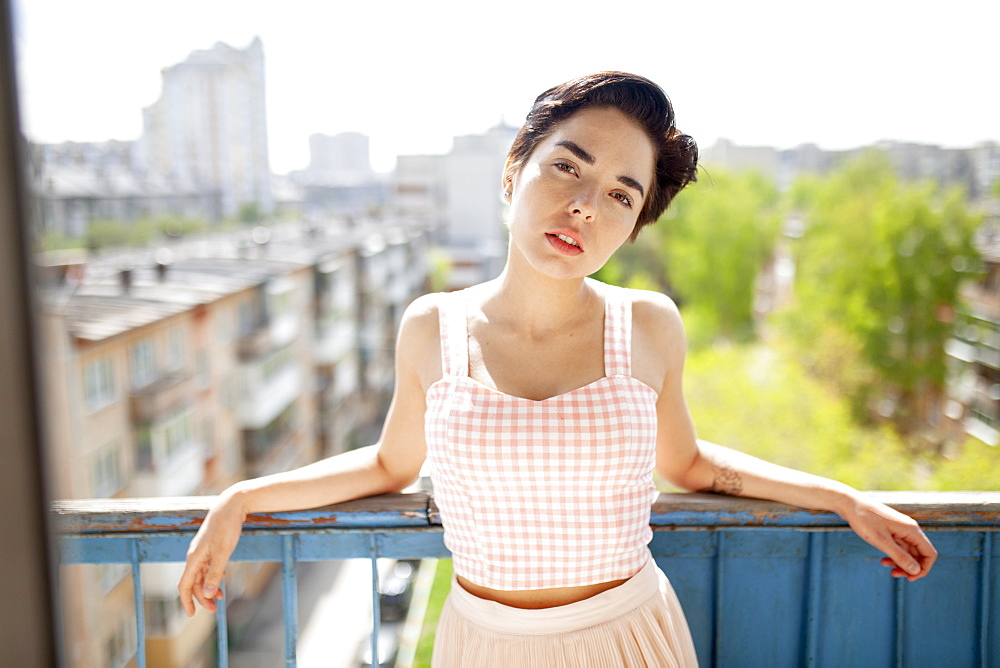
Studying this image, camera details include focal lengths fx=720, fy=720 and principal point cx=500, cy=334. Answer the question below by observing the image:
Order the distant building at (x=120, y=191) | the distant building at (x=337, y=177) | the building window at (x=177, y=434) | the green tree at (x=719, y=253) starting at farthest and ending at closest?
the green tree at (x=719, y=253) → the distant building at (x=337, y=177) → the building window at (x=177, y=434) → the distant building at (x=120, y=191)

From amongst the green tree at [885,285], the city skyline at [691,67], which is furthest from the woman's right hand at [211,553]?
the green tree at [885,285]

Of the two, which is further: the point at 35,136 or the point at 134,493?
the point at 134,493

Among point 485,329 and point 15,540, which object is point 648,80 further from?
point 15,540

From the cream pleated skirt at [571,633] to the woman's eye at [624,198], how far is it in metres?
0.46

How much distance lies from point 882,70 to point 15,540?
1853 centimetres

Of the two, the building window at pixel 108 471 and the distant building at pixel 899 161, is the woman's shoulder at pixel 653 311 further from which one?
the distant building at pixel 899 161

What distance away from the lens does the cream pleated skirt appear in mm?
857

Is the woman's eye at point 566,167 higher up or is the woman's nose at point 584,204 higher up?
the woman's eye at point 566,167

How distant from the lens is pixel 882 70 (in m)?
15.8

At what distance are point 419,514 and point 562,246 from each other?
41cm

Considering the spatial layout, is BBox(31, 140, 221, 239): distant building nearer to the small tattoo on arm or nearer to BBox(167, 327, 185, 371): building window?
BBox(167, 327, 185, 371): building window

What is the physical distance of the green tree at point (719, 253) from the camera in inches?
717

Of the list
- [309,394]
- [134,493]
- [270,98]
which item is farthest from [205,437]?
[270,98]

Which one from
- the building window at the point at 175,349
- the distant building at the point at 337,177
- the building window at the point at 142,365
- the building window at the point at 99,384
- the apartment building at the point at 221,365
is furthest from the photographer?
the distant building at the point at 337,177
